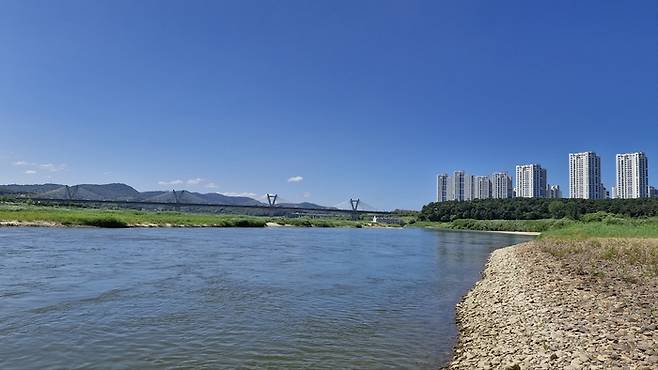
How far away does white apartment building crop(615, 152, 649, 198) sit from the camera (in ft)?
554

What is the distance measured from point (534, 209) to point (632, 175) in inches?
2552

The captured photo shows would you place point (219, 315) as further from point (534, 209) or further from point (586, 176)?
point (586, 176)

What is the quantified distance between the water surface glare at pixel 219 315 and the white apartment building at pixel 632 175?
175 meters

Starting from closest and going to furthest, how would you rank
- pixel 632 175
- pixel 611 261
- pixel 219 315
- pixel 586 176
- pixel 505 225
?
pixel 219 315 < pixel 611 261 < pixel 505 225 < pixel 632 175 < pixel 586 176

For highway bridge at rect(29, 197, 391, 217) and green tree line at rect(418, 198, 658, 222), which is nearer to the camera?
green tree line at rect(418, 198, 658, 222)

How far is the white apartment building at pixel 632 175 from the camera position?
16888 cm

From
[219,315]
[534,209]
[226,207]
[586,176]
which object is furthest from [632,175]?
[219,315]

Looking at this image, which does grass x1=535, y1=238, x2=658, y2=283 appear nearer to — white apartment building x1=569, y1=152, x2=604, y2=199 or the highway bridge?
the highway bridge

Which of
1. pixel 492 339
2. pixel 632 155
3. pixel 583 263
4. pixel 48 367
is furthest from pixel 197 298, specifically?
pixel 632 155

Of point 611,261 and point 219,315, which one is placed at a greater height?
point 611,261

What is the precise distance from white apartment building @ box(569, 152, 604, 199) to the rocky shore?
176296mm

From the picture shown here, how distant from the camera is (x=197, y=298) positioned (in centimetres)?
1628

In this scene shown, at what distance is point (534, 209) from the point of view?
440 ft

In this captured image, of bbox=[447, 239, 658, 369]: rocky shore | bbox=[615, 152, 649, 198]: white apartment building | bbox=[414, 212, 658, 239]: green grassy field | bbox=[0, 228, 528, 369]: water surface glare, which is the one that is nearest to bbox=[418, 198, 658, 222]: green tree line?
bbox=[414, 212, 658, 239]: green grassy field
